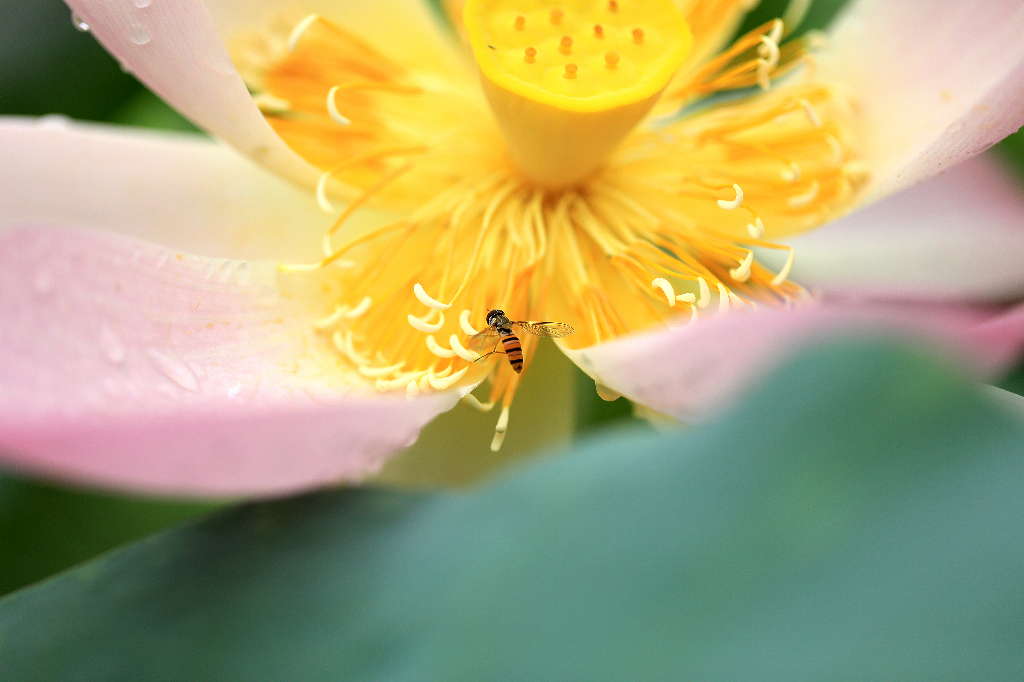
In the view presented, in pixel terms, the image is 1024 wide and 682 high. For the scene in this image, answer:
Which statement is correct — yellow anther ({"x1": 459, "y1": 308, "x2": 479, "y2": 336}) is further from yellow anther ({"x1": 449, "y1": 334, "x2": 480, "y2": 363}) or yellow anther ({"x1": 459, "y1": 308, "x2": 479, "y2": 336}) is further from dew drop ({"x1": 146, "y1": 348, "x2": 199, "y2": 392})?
dew drop ({"x1": 146, "y1": 348, "x2": 199, "y2": 392})

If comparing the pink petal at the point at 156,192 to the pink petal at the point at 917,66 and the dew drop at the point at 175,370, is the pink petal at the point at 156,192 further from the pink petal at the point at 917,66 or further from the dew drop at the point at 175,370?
the pink petal at the point at 917,66

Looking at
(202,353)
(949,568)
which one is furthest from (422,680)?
(202,353)

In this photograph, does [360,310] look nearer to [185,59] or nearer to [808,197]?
[185,59]

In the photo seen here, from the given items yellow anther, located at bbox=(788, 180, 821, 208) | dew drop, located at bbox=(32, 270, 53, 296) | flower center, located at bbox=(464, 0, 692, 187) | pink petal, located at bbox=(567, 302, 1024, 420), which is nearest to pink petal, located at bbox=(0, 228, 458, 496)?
dew drop, located at bbox=(32, 270, 53, 296)

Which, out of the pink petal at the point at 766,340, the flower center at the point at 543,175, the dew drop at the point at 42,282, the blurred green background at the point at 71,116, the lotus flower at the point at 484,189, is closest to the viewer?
the pink petal at the point at 766,340

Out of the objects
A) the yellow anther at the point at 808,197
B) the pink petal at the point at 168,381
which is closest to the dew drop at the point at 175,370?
the pink petal at the point at 168,381

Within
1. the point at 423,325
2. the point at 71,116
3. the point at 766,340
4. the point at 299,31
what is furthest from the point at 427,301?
the point at 71,116
